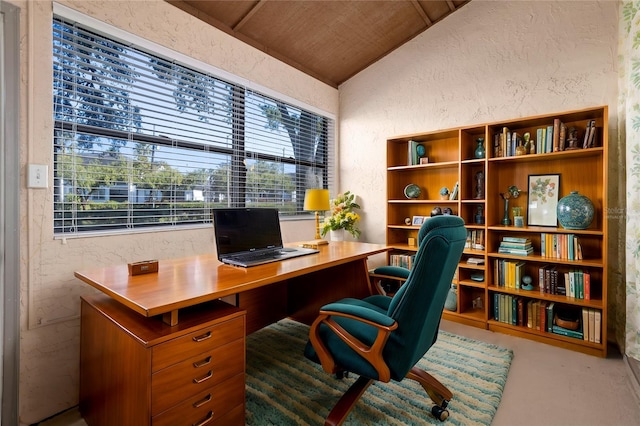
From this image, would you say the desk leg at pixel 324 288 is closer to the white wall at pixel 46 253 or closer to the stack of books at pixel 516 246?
the white wall at pixel 46 253

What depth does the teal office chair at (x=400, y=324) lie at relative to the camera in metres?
1.24

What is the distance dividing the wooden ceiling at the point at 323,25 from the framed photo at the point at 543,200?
1.85 meters

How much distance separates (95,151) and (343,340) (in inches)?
71.6

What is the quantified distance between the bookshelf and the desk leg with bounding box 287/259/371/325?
3.40 ft

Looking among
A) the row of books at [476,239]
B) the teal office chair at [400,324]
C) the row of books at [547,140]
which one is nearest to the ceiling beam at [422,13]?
the row of books at [547,140]

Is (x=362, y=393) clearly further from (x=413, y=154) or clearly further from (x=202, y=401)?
(x=413, y=154)

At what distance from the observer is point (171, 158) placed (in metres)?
2.28

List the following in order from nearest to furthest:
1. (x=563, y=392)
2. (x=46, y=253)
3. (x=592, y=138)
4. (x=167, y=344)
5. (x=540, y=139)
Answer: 1. (x=167, y=344)
2. (x=46, y=253)
3. (x=563, y=392)
4. (x=592, y=138)
5. (x=540, y=139)

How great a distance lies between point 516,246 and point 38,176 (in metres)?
3.27

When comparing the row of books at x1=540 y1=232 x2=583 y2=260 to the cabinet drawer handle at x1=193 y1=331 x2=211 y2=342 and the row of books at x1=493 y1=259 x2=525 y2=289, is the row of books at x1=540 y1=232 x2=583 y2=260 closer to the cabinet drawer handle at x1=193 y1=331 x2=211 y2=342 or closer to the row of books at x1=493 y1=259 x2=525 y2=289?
the row of books at x1=493 y1=259 x2=525 y2=289

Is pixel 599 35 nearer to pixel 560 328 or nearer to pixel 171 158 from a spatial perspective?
pixel 560 328

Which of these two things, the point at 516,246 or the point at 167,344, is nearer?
the point at 167,344

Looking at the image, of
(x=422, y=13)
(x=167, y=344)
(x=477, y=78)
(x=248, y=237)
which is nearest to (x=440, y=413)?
(x=167, y=344)

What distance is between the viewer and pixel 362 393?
1.51 m
